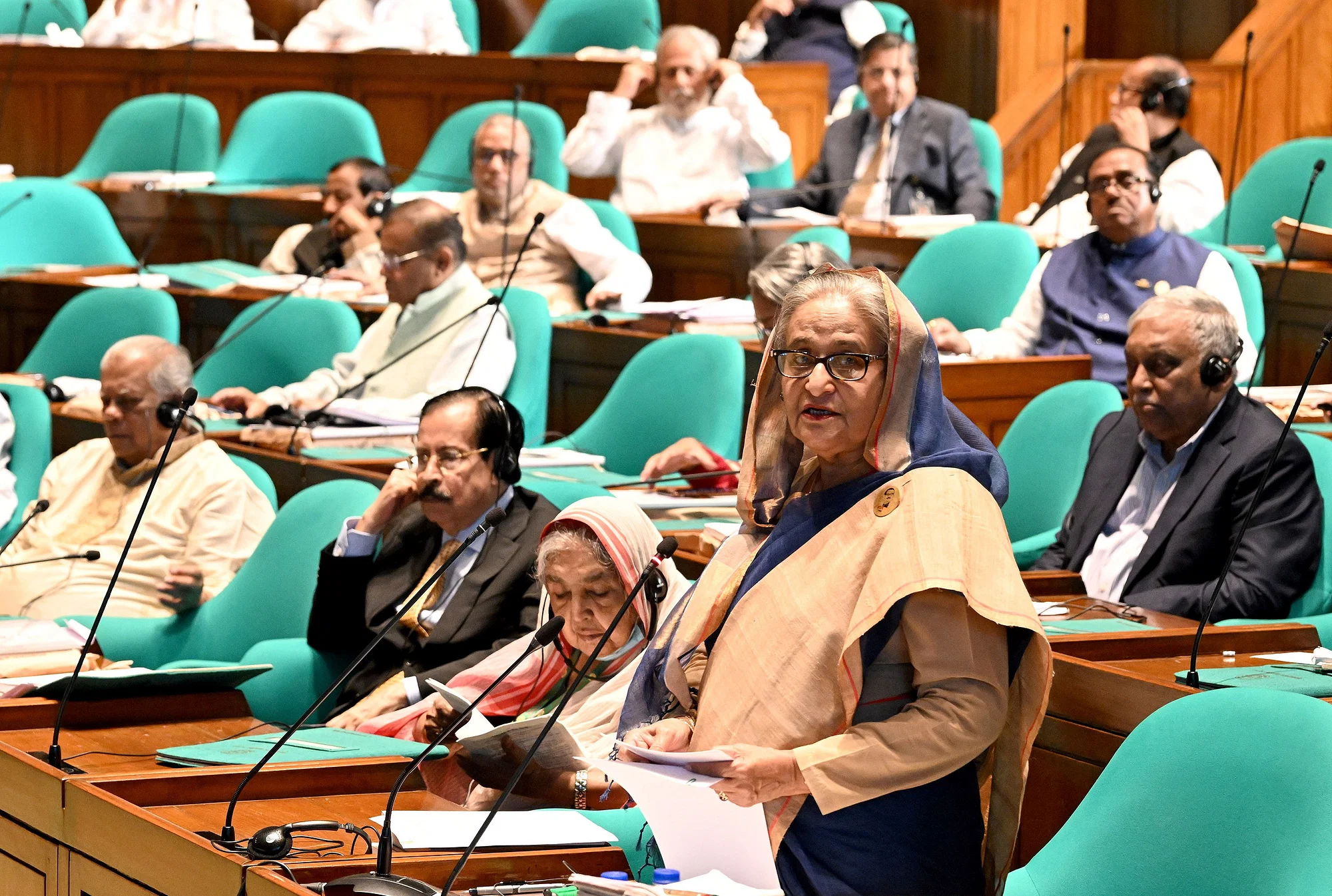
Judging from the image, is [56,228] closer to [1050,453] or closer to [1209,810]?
[1050,453]

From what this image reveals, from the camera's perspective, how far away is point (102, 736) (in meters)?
2.80

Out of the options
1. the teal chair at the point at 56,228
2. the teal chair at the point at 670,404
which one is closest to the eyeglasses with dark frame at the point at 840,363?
the teal chair at the point at 670,404

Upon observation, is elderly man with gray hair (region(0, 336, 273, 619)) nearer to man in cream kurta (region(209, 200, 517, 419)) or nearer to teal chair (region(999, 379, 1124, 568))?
man in cream kurta (region(209, 200, 517, 419))

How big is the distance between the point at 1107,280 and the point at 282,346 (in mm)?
2245

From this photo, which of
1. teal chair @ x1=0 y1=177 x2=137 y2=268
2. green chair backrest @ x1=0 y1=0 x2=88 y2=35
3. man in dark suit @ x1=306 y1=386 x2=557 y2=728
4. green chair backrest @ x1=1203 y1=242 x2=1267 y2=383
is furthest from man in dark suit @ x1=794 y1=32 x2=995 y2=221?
green chair backrest @ x1=0 y1=0 x2=88 y2=35

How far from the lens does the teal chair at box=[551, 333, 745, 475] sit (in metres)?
4.46

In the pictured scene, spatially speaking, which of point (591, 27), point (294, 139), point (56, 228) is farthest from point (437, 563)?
point (591, 27)

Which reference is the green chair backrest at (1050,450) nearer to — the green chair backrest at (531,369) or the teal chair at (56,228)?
the green chair backrest at (531,369)

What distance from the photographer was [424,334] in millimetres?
5105

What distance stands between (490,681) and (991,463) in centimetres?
112

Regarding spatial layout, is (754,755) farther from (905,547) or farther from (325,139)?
(325,139)

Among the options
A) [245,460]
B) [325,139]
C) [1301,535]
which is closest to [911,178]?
[325,139]

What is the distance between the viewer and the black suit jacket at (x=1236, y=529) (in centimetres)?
316

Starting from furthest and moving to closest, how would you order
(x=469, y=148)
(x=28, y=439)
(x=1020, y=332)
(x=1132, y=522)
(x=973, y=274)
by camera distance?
1. (x=469, y=148)
2. (x=973, y=274)
3. (x=1020, y=332)
4. (x=28, y=439)
5. (x=1132, y=522)
